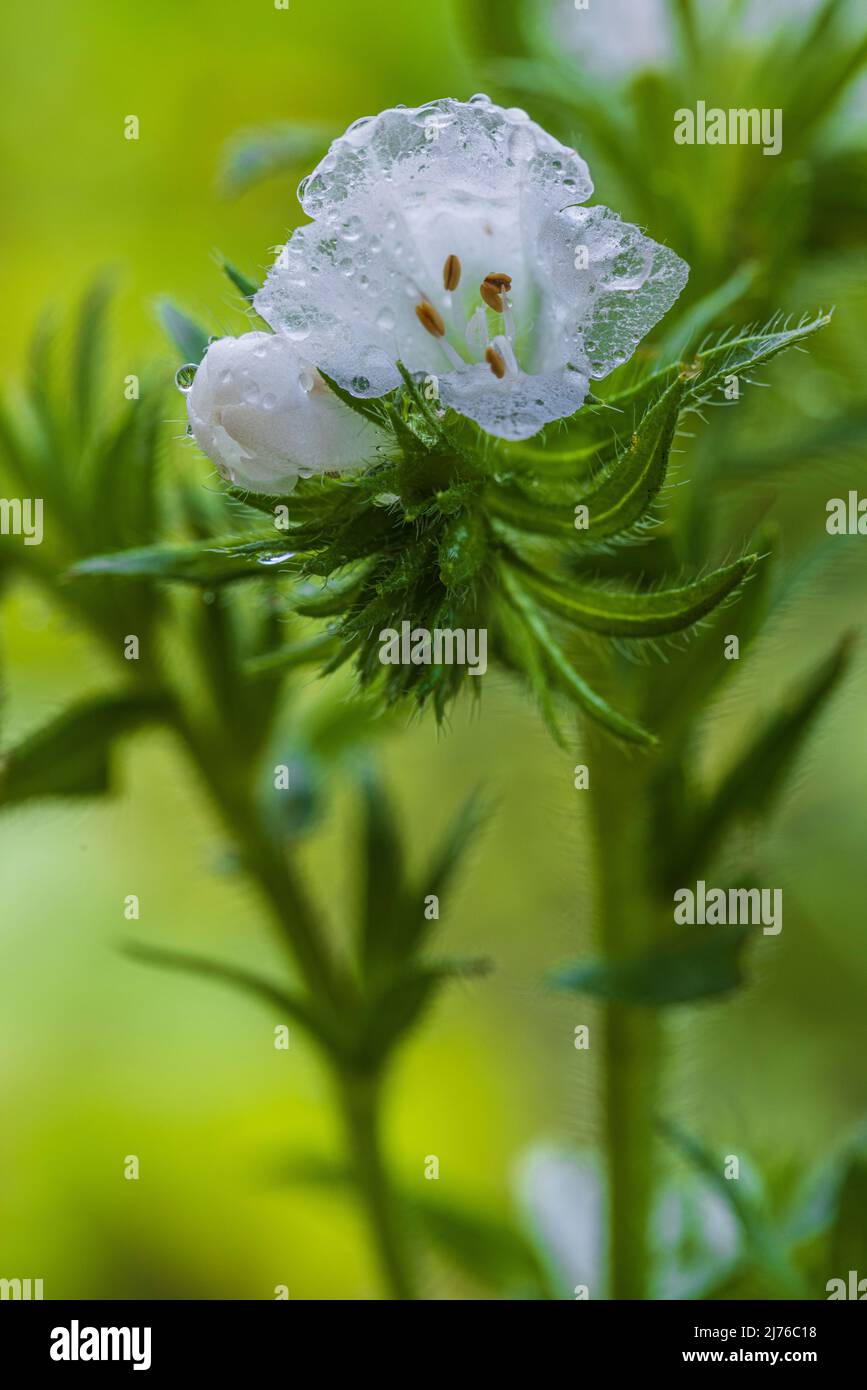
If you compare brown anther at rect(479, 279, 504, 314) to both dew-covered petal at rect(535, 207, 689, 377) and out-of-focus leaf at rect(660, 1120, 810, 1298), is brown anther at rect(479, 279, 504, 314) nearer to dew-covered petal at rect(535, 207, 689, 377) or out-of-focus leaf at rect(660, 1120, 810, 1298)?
dew-covered petal at rect(535, 207, 689, 377)

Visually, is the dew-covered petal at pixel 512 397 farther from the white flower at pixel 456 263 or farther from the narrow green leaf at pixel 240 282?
the narrow green leaf at pixel 240 282

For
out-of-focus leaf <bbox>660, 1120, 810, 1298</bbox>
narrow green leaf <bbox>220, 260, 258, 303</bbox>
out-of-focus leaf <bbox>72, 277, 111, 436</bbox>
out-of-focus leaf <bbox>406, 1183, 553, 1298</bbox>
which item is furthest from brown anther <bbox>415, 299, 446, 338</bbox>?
out-of-focus leaf <bbox>406, 1183, 553, 1298</bbox>

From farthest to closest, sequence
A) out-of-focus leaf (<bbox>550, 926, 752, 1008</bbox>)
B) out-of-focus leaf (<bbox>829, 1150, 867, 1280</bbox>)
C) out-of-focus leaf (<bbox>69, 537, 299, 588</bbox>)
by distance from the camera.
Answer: out-of-focus leaf (<bbox>829, 1150, 867, 1280</bbox>) → out-of-focus leaf (<bbox>550, 926, 752, 1008</bbox>) → out-of-focus leaf (<bbox>69, 537, 299, 588</bbox>)

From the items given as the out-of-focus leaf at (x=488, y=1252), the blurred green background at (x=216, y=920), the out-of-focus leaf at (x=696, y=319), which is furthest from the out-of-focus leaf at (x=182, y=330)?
the blurred green background at (x=216, y=920)

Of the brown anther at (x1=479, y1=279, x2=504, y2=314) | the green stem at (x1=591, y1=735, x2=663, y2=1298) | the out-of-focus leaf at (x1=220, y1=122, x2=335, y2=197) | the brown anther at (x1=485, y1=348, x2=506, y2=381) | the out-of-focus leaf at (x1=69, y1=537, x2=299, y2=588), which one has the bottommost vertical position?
the green stem at (x1=591, y1=735, x2=663, y2=1298)

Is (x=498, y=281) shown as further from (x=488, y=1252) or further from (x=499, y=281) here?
(x=488, y=1252)

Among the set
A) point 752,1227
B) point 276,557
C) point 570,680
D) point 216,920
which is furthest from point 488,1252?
point 216,920

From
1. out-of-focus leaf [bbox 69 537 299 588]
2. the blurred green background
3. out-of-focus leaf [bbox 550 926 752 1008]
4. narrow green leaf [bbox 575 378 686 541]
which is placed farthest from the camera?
the blurred green background
